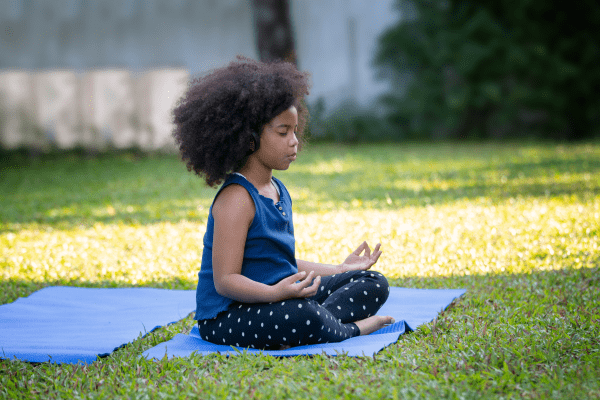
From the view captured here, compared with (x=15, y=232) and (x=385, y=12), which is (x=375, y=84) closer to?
(x=385, y=12)

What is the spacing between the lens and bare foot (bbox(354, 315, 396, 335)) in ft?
9.39

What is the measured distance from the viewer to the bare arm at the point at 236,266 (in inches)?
99.6

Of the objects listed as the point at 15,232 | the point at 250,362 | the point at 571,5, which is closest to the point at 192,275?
the point at 250,362

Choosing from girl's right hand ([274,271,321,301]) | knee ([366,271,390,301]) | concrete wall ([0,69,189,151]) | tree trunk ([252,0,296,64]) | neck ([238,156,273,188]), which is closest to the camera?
girl's right hand ([274,271,321,301])

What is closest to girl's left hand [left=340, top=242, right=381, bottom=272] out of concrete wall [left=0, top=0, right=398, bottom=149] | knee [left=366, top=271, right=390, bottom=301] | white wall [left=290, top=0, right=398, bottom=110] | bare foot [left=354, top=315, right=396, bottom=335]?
knee [left=366, top=271, right=390, bottom=301]

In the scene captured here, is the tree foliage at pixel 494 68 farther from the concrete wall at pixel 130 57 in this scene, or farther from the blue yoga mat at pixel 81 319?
the blue yoga mat at pixel 81 319

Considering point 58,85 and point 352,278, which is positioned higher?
point 58,85

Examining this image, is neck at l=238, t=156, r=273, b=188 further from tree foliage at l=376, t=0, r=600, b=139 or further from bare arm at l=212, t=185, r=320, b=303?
tree foliage at l=376, t=0, r=600, b=139

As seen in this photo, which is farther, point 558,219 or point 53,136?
point 53,136

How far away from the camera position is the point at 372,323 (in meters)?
2.90

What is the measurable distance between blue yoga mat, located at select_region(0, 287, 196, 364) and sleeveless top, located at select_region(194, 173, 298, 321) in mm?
493

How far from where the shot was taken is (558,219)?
17.3 feet

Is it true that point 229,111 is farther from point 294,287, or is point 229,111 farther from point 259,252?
point 294,287

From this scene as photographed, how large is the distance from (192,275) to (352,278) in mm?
1525
